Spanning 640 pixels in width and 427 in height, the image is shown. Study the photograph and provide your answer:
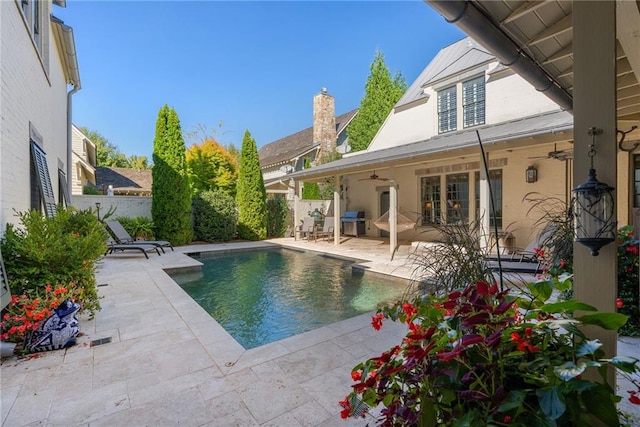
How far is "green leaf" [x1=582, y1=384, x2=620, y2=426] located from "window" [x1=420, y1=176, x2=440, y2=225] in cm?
1000

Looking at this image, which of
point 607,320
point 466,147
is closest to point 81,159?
point 466,147

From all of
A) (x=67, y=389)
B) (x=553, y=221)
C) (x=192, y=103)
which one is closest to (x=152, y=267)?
(x=67, y=389)

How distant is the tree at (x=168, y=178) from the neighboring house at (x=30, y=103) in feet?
9.13

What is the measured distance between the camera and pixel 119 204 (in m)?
11.5

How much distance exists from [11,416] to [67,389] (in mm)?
351

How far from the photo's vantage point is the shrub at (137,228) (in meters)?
11.1

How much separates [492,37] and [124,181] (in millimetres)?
25240

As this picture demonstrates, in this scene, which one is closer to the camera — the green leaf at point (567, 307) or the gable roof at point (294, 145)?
the green leaf at point (567, 307)

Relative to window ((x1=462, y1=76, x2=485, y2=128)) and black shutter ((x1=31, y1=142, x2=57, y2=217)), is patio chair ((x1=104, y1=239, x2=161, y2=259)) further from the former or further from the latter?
window ((x1=462, y1=76, x2=485, y2=128))

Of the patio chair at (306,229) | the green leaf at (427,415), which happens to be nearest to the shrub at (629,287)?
the green leaf at (427,415)

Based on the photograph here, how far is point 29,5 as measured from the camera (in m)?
5.37

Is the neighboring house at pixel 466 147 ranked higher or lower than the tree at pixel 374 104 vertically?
lower

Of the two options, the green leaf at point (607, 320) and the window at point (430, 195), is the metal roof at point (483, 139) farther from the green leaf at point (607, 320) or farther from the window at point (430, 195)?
the green leaf at point (607, 320)

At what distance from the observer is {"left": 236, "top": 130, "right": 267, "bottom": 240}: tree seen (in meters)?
13.3
